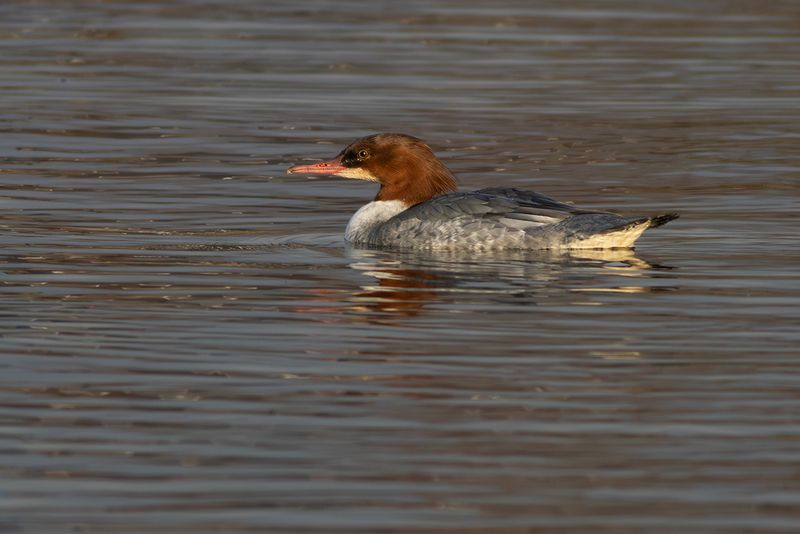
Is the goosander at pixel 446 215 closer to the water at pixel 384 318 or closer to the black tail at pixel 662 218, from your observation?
the black tail at pixel 662 218

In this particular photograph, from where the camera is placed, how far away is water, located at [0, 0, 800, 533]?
6809mm

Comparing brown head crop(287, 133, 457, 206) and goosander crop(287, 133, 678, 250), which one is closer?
goosander crop(287, 133, 678, 250)

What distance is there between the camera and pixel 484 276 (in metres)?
11.7

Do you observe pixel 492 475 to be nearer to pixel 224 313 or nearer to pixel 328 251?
pixel 224 313

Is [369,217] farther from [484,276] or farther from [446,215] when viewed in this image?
[484,276]

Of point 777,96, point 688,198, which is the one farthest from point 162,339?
point 777,96

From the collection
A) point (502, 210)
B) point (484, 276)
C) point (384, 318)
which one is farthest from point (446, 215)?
point (384, 318)

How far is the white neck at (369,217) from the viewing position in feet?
44.2

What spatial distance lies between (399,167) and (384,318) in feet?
12.7

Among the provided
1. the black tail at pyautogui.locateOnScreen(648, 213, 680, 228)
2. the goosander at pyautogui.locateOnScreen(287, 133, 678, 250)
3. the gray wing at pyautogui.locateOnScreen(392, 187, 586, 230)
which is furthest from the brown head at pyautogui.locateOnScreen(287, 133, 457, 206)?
the black tail at pyautogui.locateOnScreen(648, 213, 680, 228)

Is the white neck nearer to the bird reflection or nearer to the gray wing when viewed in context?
the bird reflection

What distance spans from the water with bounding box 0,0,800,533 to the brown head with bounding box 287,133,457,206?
0.60 meters

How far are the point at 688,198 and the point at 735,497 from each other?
8971 mm

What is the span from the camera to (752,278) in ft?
37.5
